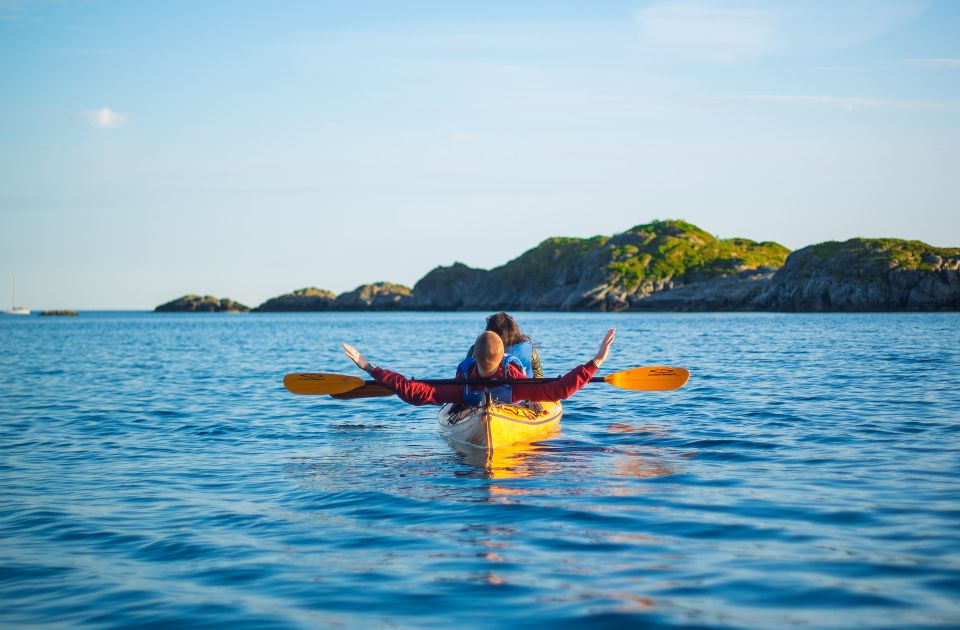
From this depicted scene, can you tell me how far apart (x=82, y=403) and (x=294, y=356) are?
20237 millimetres

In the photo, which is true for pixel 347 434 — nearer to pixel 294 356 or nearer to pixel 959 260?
pixel 294 356

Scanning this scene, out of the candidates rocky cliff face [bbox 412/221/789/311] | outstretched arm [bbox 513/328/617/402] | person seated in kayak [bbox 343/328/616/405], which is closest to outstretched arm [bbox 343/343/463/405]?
person seated in kayak [bbox 343/328/616/405]

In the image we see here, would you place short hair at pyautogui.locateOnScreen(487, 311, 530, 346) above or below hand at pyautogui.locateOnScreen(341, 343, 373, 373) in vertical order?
above

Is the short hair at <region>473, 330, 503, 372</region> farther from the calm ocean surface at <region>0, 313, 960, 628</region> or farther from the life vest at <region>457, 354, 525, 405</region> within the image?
the calm ocean surface at <region>0, 313, 960, 628</region>

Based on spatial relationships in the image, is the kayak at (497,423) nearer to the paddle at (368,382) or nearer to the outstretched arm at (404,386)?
the outstretched arm at (404,386)

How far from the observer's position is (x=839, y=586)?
6.31 meters

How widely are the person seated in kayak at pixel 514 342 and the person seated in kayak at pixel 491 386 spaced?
0.46 meters

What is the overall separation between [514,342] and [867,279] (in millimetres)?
98698

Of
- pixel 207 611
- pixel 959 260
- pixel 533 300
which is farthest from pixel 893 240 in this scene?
pixel 207 611

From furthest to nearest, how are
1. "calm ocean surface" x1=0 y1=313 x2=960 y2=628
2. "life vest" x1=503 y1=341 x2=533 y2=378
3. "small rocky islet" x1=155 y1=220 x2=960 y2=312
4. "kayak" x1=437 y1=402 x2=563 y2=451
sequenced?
"small rocky islet" x1=155 y1=220 x2=960 y2=312 → "life vest" x1=503 y1=341 x2=533 y2=378 → "kayak" x1=437 y1=402 x2=563 y2=451 → "calm ocean surface" x1=0 y1=313 x2=960 y2=628

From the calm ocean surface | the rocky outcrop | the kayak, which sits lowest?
the calm ocean surface

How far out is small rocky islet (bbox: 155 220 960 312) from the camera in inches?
3839

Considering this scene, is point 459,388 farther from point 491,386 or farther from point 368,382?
point 368,382

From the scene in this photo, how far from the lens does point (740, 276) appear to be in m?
→ 138
